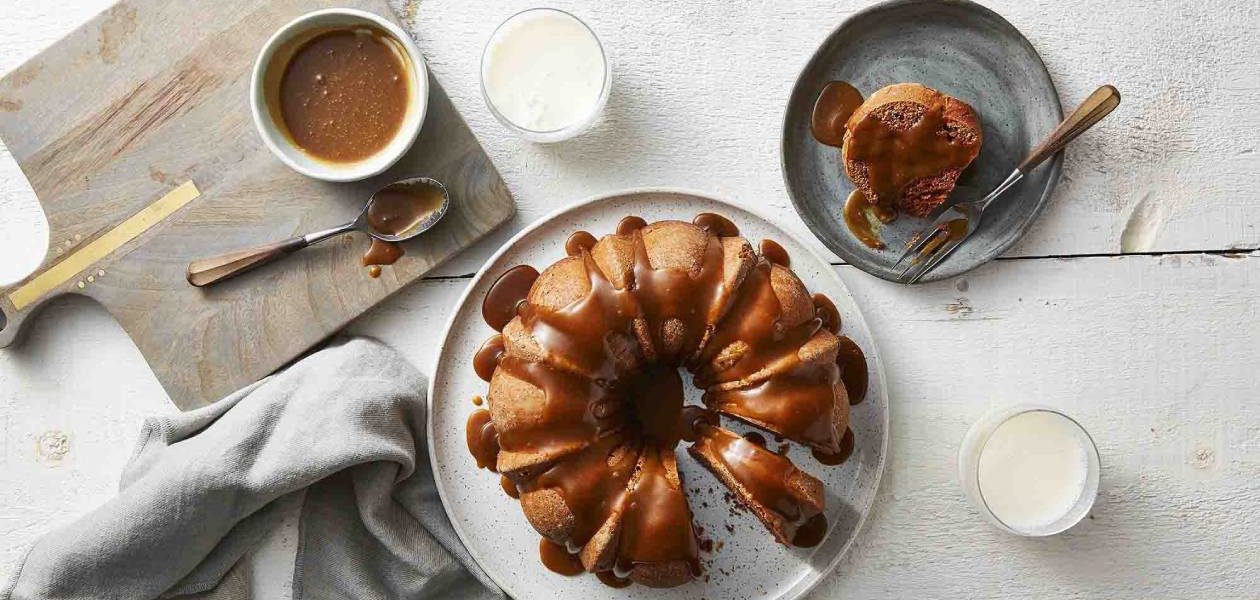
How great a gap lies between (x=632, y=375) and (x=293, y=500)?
893 mm

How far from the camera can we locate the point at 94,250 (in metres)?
2.25

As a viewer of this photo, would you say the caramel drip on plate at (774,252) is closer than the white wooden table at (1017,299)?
Yes

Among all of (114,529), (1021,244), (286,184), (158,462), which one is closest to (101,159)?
(286,184)

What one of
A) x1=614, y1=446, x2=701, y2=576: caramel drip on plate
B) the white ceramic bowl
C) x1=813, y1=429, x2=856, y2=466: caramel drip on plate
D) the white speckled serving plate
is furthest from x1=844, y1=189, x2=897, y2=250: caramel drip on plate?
the white ceramic bowl

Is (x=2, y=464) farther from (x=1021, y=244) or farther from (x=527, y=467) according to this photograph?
(x=1021, y=244)

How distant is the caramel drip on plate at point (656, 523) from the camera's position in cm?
188

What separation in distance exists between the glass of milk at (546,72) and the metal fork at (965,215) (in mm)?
847

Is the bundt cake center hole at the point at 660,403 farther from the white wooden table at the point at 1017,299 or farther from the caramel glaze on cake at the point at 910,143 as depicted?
the caramel glaze on cake at the point at 910,143

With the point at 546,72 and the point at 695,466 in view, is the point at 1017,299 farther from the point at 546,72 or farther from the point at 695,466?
the point at 546,72

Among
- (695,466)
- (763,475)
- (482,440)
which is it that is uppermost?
(763,475)

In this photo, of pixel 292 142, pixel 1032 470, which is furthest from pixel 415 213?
pixel 1032 470

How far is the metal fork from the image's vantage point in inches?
81.6

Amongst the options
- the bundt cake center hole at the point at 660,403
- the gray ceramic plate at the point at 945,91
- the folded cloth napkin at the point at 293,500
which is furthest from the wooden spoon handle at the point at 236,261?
the gray ceramic plate at the point at 945,91

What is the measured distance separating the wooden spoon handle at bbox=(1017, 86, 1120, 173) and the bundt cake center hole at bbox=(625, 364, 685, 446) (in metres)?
0.98
